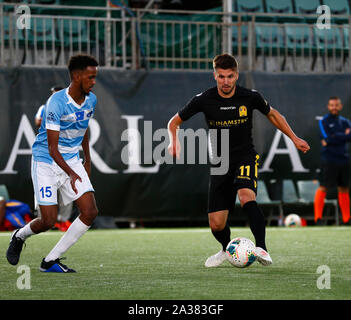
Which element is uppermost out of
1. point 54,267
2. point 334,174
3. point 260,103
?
point 260,103

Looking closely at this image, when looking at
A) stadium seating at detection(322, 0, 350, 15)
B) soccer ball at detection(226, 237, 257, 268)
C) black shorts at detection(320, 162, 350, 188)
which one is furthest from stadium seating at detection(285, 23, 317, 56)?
soccer ball at detection(226, 237, 257, 268)

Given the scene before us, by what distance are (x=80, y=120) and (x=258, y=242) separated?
6.98 ft

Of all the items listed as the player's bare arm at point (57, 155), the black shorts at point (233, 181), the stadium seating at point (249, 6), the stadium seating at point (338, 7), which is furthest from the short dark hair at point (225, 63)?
the stadium seating at point (338, 7)

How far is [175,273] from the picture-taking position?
7.84m

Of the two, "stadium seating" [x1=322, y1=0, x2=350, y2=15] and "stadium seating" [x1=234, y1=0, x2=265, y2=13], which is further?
"stadium seating" [x1=322, y1=0, x2=350, y2=15]

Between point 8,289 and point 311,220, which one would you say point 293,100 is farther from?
point 8,289

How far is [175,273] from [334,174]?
29.9 feet

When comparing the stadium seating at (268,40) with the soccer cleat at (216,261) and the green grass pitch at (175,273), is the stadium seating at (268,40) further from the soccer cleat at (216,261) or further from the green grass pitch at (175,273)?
the soccer cleat at (216,261)

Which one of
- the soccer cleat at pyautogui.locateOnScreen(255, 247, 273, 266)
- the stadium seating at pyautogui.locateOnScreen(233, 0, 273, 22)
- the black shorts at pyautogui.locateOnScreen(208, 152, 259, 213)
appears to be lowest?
the soccer cleat at pyautogui.locateOnScreen(255, 247, 273, 266)

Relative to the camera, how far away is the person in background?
1633 cm

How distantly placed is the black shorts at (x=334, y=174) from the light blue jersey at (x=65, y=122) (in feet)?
29.6

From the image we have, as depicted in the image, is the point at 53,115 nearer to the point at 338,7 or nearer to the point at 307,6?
the point at 307,6

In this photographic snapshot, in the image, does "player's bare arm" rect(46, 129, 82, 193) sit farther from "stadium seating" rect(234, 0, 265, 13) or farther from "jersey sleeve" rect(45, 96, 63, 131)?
"stadium seating" rect(234, 0, 265, 13)

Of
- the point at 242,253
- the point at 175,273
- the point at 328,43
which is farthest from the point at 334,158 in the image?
the point at 175,273
